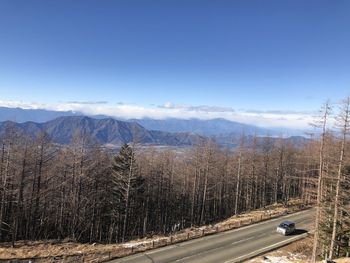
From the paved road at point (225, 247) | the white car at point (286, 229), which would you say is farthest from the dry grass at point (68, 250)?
the white car at point (286, 229)

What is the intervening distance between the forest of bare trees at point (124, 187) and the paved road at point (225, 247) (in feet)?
17.6

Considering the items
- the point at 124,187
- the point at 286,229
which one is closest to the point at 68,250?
the point at 124,187

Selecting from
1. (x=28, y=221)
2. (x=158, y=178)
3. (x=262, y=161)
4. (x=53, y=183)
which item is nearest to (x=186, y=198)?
(x=158, y=178)

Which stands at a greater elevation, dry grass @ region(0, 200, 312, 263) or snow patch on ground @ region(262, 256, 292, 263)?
snow patch on ground @ region(262, 256, 292, 263)

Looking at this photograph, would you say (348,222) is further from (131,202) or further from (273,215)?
(131,202)

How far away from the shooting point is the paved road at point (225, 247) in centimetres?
2870

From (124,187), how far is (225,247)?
757 inches

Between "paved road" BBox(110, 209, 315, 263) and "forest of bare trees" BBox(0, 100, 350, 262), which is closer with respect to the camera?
"forest of bare trees" BBox(0, 100, 350, 262)

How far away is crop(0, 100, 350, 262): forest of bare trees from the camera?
27922mm

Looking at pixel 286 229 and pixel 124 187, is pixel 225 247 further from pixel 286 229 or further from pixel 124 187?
pixel 124 187

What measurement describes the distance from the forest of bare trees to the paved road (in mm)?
5379

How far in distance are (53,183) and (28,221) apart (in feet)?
23.7

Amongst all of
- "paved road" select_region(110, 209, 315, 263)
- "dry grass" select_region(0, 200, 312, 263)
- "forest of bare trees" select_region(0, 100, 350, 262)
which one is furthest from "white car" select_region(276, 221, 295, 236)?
"dry grass" select_region(0, 200, 312, 263)

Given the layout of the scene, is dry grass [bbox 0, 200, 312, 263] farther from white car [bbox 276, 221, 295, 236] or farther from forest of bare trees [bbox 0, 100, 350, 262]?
white car [bbox 276, 221, 295, 236]
